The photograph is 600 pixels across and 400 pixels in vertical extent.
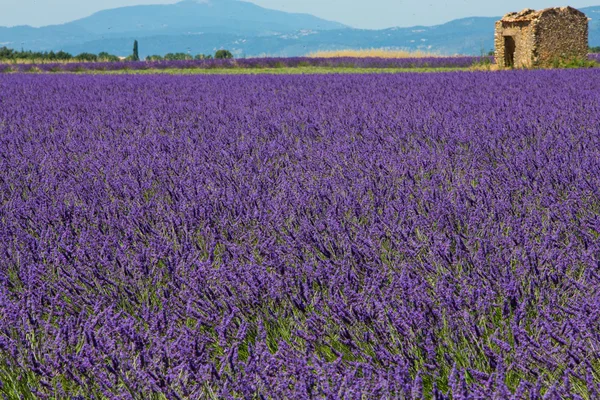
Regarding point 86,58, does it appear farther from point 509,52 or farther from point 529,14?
point 529,14

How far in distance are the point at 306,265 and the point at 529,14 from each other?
1920cm

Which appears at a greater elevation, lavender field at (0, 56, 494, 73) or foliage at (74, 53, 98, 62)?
foliage at (74, 53, 98, 62)

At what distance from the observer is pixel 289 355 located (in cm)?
145

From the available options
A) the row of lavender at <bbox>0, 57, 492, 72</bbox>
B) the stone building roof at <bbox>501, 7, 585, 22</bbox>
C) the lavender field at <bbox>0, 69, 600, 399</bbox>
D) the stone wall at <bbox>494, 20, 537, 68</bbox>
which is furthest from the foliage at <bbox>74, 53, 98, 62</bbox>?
the lavender field at <bbox>0, 69, 600, 399</bbox>

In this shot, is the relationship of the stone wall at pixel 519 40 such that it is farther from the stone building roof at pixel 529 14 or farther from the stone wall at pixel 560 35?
the stone wall at pixel 560 35

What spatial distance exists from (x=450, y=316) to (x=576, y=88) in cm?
807

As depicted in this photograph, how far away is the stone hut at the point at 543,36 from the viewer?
730 inches

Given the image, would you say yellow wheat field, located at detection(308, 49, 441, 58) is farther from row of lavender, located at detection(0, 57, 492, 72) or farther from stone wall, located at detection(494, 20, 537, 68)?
stone wall, located at detection(494, 20, 537, 68)

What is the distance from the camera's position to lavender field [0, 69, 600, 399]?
54.2 inches

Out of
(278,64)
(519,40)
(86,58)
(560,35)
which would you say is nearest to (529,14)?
(519,40)

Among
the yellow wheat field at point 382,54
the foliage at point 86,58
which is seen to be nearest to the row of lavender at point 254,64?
the yellow wheat field at point 382,54

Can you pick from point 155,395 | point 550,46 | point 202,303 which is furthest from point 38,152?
point 550,46

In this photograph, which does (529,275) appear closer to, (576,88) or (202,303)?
(202,303)

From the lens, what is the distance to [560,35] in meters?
19.0
